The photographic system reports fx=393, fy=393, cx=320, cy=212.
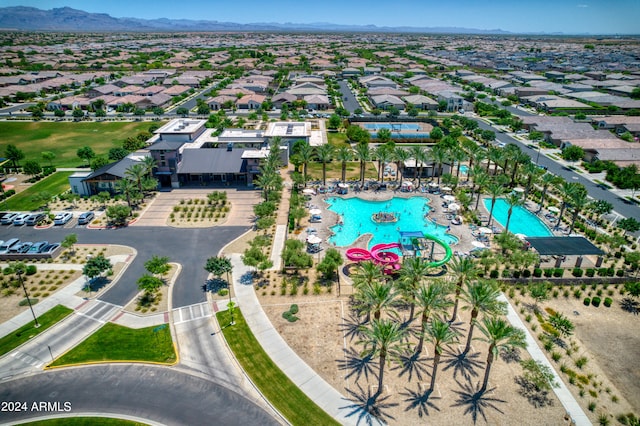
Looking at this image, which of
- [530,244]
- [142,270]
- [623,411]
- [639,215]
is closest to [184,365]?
[142,270]

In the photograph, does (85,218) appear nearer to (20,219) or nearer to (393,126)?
(20,219)

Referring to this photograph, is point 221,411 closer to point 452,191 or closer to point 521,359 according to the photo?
point 521,359

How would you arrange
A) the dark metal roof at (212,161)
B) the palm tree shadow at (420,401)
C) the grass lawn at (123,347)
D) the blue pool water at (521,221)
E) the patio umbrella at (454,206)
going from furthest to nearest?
the dark metal roof at (212,161), the patio umbrella at (454,206), the blue pool water at (521,221), the grass lawn at (123,347), the palm tree shadow at (420,401)

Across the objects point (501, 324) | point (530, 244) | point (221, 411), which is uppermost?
point (501, 324)

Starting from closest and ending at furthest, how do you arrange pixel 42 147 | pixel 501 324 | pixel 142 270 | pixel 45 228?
pixel 501 324, pixel 142 270, pixel 45 228, pixel 42 147

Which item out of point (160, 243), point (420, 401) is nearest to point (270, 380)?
point (420, 401)

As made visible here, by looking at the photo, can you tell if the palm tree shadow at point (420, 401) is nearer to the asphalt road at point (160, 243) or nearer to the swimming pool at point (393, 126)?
the asphalt road at point (160, 243)

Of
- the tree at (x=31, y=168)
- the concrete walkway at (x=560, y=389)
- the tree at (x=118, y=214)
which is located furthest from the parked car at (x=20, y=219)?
the concrete walkway at (x=560, y=389)
